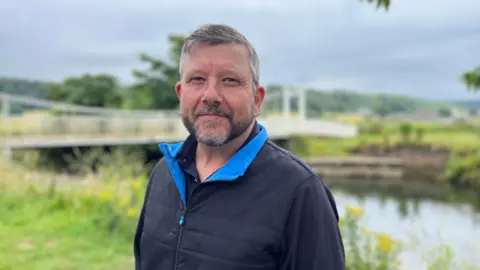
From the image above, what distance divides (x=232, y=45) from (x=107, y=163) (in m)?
7.07

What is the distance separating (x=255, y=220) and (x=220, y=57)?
0.45 m

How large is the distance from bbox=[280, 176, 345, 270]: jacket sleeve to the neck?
0.25 meters

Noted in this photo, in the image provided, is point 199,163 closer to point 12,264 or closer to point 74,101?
point 12,264

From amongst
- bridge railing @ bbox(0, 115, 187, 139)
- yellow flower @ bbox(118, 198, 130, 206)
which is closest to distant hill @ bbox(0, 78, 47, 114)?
bridge railing @ bbox(0, 115, 187, 139)

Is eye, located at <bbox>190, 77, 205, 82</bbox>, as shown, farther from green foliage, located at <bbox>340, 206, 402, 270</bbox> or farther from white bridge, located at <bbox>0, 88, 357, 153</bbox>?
white bridge, located at <bbox>0, 88, 357, 153</bbox>

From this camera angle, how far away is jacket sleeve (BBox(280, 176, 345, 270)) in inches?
47.6

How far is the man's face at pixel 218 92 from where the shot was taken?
130 cm

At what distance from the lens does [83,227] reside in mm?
5031

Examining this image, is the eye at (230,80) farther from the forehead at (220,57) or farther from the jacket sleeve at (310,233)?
the jacket sleeve at (310,233)

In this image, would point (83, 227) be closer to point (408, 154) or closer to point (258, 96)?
point (258, 96)

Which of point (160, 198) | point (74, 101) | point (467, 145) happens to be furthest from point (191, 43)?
point (74, 101)

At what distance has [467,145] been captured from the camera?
1998 cm

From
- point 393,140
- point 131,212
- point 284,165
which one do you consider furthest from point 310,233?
point 393,140

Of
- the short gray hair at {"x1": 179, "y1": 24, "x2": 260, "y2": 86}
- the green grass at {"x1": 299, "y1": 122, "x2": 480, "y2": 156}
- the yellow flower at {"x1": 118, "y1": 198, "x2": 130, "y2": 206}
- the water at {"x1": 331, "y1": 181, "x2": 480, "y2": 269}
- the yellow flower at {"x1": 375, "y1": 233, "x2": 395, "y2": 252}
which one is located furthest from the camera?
the green grass at {"x1": 299, "y1": 122, "x2": 480, "y2": 156}
